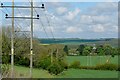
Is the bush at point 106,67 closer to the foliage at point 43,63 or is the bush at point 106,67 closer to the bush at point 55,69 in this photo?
the foliage at point 43,63

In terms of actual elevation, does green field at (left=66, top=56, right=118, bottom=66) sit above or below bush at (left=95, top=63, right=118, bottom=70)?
above

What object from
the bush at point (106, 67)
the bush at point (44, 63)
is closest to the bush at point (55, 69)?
the bush at point (44, 63)

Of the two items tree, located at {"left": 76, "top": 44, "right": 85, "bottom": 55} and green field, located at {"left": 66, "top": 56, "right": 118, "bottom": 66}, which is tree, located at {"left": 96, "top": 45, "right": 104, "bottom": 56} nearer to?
green field, located at {"left": 66, "top": 56, "right": 118, "bottom": 66}

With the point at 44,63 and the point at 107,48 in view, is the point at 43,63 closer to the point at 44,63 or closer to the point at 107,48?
the point at 44,63

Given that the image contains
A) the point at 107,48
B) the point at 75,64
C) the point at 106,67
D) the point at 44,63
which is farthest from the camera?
the point at 75,64

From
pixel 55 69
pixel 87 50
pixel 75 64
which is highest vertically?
pixel 87 50

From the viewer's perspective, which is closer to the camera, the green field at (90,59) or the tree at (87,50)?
the tree at (87,50)

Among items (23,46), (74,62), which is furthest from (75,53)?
(23,46)

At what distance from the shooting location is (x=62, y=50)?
4959 cm

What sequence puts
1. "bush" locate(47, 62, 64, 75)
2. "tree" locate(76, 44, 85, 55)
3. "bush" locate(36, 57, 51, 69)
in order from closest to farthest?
"bush" locate(47, 62, 64, 75) → "bush" locate(36, 57, 51, 69) → "tree" locate(76, 44, 85, 55)

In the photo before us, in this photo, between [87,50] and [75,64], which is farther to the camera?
[87,50]

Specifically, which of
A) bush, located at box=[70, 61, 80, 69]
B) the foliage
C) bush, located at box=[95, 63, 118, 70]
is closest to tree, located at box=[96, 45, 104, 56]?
bush, located at box=[95, 63, 118, 70]

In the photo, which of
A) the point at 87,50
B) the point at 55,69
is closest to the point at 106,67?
the point at 87,50

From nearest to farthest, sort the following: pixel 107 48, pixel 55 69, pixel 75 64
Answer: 1. pixel 55 69
2. pixel 107 48
3. pixel 75 64
